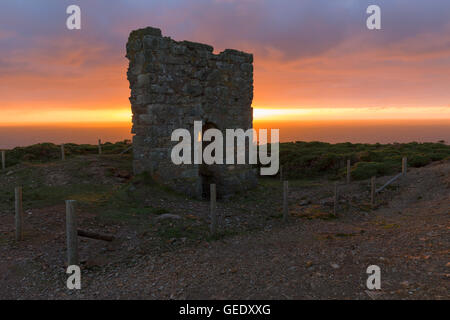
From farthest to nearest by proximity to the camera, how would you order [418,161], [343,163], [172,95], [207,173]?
[343,163]
[418,161]
[207,173]
[172,95]

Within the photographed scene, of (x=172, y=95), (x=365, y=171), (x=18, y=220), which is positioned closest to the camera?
(x=18, y=220)

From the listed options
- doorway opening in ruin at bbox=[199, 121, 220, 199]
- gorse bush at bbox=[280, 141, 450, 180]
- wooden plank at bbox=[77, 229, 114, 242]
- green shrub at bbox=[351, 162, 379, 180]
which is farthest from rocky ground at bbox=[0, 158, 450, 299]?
gorse bush at bbox=[280, 141, 450, 180]

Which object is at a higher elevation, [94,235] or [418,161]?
[418,161]

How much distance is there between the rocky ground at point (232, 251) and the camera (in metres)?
5.88

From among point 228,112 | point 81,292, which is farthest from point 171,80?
point 81,292

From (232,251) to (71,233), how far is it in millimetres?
3791

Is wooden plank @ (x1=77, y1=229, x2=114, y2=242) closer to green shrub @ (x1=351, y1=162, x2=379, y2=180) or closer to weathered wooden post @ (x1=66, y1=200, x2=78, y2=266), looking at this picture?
weathered wooden post @ (x1=66, y1=200, x2=78, y2=266)

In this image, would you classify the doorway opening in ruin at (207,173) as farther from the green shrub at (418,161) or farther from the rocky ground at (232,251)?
the green shrub at (418,161)

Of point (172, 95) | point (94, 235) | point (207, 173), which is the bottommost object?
point (94, 235)

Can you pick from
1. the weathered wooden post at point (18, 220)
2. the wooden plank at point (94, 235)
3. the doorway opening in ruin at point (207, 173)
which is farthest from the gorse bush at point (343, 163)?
the weathered wooden post at point (18, 220)

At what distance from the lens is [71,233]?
23.4 feet

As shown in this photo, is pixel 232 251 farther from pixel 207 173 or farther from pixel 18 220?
pixel 207 173

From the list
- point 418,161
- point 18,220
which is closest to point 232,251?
point 18,220

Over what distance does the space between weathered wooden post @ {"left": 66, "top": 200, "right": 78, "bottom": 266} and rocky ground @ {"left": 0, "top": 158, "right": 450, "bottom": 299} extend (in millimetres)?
382
